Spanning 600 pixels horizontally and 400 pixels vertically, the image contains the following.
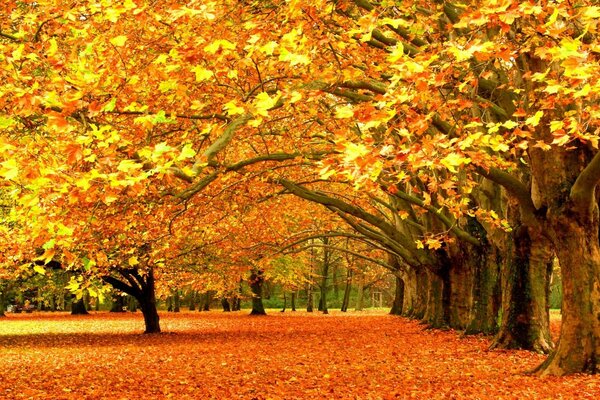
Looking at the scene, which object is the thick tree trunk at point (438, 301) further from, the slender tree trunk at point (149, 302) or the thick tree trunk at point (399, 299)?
the thick tree trunk at point (399, 299)

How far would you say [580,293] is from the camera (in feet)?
36.4

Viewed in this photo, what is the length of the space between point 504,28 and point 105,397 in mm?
8769

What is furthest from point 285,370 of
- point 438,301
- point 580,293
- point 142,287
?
point 142,287

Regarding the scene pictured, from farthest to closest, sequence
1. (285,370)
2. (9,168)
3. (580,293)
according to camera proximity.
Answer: (285,370) → (580,293) → (9,168)

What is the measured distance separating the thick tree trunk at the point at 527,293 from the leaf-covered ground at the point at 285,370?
1.80 feet

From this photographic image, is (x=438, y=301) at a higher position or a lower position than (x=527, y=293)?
lower

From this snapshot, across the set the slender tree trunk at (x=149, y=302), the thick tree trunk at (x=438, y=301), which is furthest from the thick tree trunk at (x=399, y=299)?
the slender tree trunk at (x=149, y=302)

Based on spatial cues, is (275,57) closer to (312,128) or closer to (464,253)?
(312,128)

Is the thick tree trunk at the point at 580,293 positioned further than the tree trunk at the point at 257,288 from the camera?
No

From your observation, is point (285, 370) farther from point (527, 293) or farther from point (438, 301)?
point (438, 301)

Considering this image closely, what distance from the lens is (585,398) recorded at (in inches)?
357

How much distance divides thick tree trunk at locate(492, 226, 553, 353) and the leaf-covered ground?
548 mm

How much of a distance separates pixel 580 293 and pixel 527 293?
4262 mm

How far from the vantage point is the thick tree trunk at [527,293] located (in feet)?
49.3
